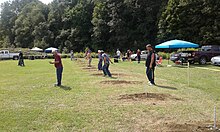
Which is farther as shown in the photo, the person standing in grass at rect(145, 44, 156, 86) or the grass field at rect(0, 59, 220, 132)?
the person standing in grass at rect(145, 44, 156, 86)

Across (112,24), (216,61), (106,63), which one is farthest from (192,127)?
(112,24)

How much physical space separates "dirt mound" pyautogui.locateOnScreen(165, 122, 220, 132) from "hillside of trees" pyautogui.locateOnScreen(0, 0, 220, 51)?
137ft

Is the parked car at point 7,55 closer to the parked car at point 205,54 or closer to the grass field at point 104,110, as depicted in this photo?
the parked car at point 205,54

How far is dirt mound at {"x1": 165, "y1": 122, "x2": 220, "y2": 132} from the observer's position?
591 centimetres

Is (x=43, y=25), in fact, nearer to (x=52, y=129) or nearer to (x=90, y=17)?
(x=90, y=17)

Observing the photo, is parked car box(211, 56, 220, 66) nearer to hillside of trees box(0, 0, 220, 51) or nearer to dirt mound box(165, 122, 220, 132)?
hillside of trees box(0, 0, 220, 51)

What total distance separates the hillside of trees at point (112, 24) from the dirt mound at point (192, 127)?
41.9 metres

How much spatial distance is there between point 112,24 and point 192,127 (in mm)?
55910

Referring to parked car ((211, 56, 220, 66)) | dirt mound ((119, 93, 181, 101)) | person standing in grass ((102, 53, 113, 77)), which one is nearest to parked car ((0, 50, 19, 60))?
parked car ((211, 56, 220, 66))

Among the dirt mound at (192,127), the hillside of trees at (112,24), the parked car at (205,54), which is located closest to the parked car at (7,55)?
the hillside of trees at (112,24)

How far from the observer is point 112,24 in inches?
2403

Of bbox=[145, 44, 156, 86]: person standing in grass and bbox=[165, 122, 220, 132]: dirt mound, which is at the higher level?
bbox=[145, 44, 156, 86]: person standing in grass

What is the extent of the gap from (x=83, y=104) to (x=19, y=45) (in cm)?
7631

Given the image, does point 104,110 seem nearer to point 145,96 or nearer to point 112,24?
point 145,96
